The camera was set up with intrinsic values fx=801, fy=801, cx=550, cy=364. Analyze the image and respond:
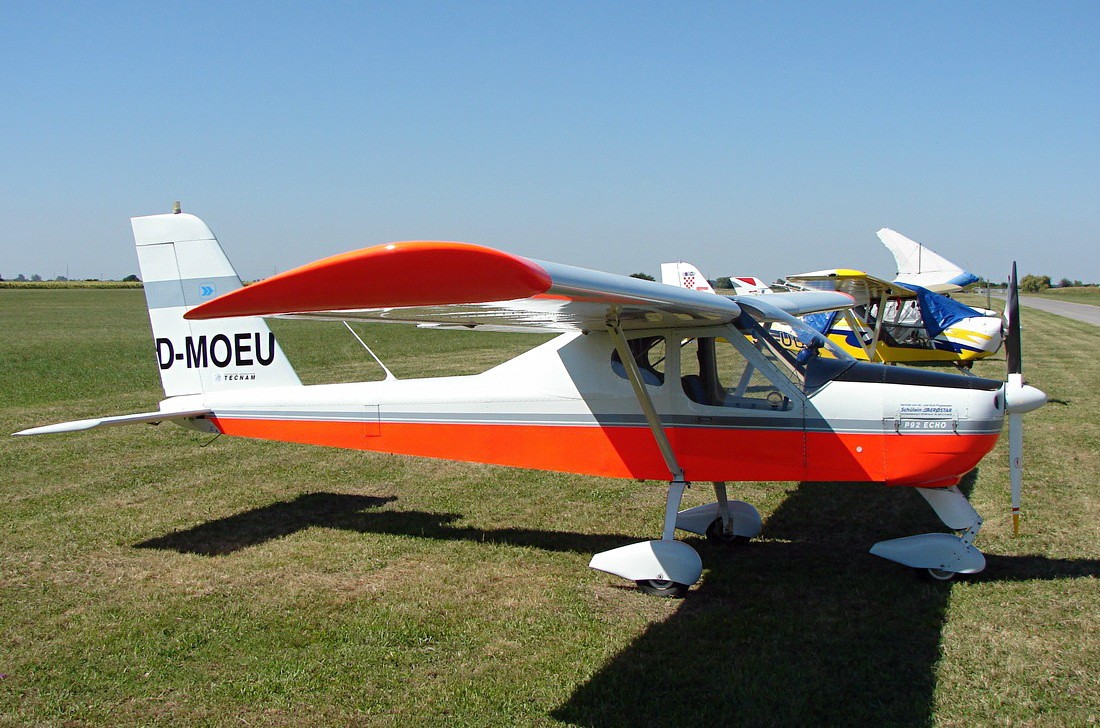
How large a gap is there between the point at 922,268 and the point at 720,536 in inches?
791

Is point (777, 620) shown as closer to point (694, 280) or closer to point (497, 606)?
point (497, 606)

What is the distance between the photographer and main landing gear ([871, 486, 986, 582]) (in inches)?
202

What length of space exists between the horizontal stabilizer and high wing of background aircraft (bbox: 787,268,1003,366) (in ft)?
39.1

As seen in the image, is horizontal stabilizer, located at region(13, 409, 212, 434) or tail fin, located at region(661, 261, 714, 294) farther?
tail fin, located at region(661, 261, 714, 294)

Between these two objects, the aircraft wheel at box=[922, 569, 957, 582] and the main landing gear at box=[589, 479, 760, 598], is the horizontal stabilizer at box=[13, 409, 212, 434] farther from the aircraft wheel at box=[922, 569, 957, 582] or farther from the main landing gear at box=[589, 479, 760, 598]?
the aircraft wheel at box=[922, 569, 957, 582]

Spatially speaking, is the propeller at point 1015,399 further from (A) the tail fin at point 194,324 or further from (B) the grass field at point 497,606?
(A) the tail fin at point 194,324

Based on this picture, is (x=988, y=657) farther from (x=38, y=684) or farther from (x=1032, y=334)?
(x=1032, y=334)

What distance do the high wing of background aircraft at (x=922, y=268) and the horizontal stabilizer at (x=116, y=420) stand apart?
20.4 metres

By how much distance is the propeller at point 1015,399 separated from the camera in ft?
16.3

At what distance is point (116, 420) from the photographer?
588 centimetres

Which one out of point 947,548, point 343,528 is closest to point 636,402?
point 947,548

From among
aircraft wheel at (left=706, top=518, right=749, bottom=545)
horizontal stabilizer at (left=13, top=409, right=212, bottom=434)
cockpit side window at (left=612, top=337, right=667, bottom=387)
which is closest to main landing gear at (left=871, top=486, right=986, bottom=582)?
aircraft wheel at (left=706, top=518, right=749, bottom=545)

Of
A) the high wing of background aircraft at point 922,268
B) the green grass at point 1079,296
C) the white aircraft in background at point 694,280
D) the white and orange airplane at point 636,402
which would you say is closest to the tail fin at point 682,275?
the white aircraft in background at point 694,280

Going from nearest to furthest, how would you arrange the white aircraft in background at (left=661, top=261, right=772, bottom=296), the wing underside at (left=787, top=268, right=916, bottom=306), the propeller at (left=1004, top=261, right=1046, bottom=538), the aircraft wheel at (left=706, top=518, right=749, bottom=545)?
the propeller at (left=1004, top=261, right=1046, bottom=538) < the aircraft wheel at (left=706, top=518, right=749, bottom=545) < the wing underside at (left=787, top=268, right=916, bottom=306) < the white aircraft in background at (left=661, top=261, right=772, bottom=296)
